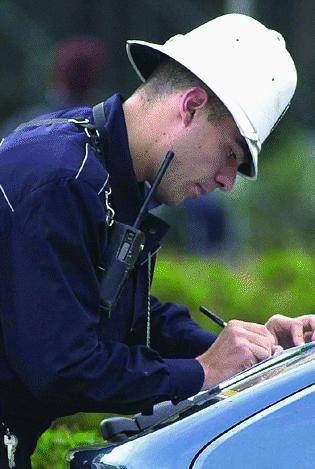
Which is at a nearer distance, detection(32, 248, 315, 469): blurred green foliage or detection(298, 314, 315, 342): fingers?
detection(298, 314, 315, 342): fingers

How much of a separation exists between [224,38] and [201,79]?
14 centimetres

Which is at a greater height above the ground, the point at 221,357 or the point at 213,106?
the point at 213,106

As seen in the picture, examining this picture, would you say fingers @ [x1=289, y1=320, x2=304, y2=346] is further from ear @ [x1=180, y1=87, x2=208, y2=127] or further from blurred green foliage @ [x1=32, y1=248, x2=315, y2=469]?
blurred green foliage @ [x1=32, y1=248, x2=315, y2=469]

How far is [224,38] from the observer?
3352mm

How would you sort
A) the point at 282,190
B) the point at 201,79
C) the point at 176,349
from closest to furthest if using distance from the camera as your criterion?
the point at 201,79
the point at 176,349
the point at 282,190

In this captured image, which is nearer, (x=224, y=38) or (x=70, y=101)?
(x=224, y=38)

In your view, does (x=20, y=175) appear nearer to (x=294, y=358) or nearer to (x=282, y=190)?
(x=294, y=358)

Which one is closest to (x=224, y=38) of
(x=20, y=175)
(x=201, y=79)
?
(x=201, y=79)

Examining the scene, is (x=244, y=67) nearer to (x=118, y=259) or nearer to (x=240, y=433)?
(x=118, y=259)

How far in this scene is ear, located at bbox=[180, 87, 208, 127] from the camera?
330cm

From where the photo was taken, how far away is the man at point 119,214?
3043mm

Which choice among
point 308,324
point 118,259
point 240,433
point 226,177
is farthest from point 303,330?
point 240,433

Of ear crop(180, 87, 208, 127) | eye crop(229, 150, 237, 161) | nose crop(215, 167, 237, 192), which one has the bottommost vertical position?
nose crop(215, 167, 237, 192)

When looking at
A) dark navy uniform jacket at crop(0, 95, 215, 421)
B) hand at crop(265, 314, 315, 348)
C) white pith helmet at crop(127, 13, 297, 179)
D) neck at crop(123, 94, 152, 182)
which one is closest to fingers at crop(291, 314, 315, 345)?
hand at crop(265, 314, 315, 348)
